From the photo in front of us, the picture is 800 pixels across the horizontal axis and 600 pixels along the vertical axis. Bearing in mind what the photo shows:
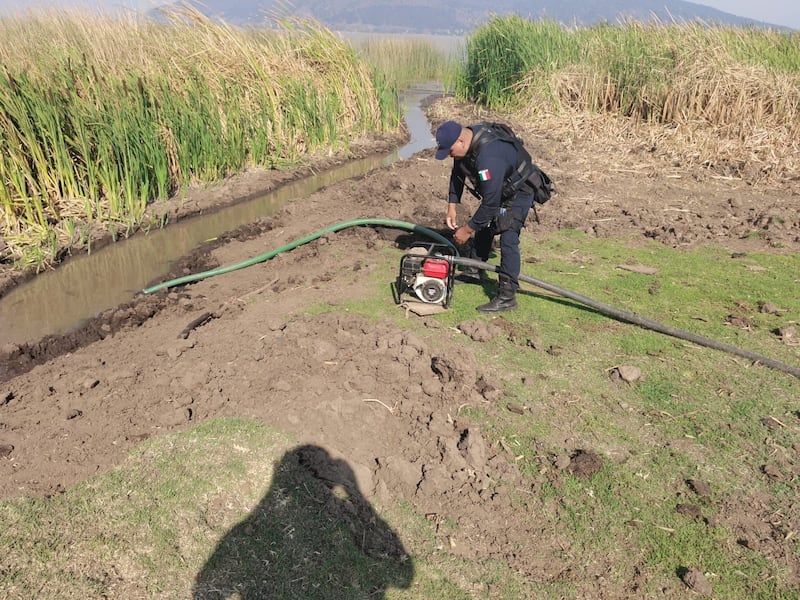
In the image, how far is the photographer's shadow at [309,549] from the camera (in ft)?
9.05

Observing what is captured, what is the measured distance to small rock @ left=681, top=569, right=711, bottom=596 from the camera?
8.93ft

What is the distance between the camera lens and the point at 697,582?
2.73 meters

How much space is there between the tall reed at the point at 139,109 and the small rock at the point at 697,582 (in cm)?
701

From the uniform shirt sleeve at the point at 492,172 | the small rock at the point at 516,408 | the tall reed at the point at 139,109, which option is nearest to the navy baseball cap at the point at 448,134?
the uniform shirt sleeve at the point at 492,172

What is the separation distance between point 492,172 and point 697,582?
9.79 ft

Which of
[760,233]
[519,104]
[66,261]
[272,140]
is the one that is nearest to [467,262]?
[760,233]

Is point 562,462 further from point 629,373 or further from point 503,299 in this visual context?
point 503,299

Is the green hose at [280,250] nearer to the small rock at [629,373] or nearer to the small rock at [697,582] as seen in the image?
the small rock at [629,373]

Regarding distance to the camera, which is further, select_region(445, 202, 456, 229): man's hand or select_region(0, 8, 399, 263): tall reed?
select_region(0, 8, 399, 263): tall reed

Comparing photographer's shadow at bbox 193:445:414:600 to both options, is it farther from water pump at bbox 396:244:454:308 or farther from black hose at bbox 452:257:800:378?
black hose at bbox 452:257:800:378

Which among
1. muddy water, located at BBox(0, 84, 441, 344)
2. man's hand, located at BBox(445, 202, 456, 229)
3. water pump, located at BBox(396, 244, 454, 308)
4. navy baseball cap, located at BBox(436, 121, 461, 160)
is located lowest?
muddy water, located at BBox(0, 84, 441, 344)

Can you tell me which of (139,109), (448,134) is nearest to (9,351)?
(139,109)

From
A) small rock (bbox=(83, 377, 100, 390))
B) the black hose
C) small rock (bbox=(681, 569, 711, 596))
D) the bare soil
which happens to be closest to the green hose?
the bare soil

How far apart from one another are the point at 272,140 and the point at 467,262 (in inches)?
285
